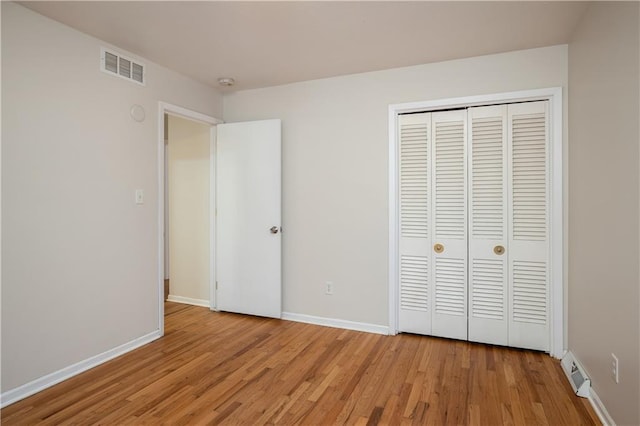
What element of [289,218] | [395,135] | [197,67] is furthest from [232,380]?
[197,67]

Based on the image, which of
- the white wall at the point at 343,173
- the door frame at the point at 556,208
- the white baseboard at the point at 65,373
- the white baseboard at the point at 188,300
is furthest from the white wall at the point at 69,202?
the door frame at the point at 556,208

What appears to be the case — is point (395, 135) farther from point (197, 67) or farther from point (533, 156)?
point (197, 67)

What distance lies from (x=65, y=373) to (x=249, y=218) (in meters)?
1.98

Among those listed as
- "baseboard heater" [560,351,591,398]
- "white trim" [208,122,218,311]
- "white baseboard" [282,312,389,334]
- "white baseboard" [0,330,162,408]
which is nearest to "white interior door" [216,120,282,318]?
"white trim" [208,122,218,311]

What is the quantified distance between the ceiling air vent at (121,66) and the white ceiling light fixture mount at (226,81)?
77cm

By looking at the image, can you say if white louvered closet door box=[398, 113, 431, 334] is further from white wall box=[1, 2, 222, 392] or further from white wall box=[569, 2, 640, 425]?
white wall box=[1, 2, 222, 392]

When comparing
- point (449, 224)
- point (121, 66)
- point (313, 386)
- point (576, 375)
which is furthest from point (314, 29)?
point (576, 375)

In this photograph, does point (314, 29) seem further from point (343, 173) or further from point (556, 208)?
point (556, 208)

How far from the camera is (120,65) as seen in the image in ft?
9.50

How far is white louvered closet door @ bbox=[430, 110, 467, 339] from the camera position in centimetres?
316

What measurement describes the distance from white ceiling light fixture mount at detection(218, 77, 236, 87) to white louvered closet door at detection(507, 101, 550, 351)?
2.60 meters

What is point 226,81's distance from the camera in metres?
3.67

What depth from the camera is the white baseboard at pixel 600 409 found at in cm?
192

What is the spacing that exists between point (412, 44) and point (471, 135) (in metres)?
0.92
